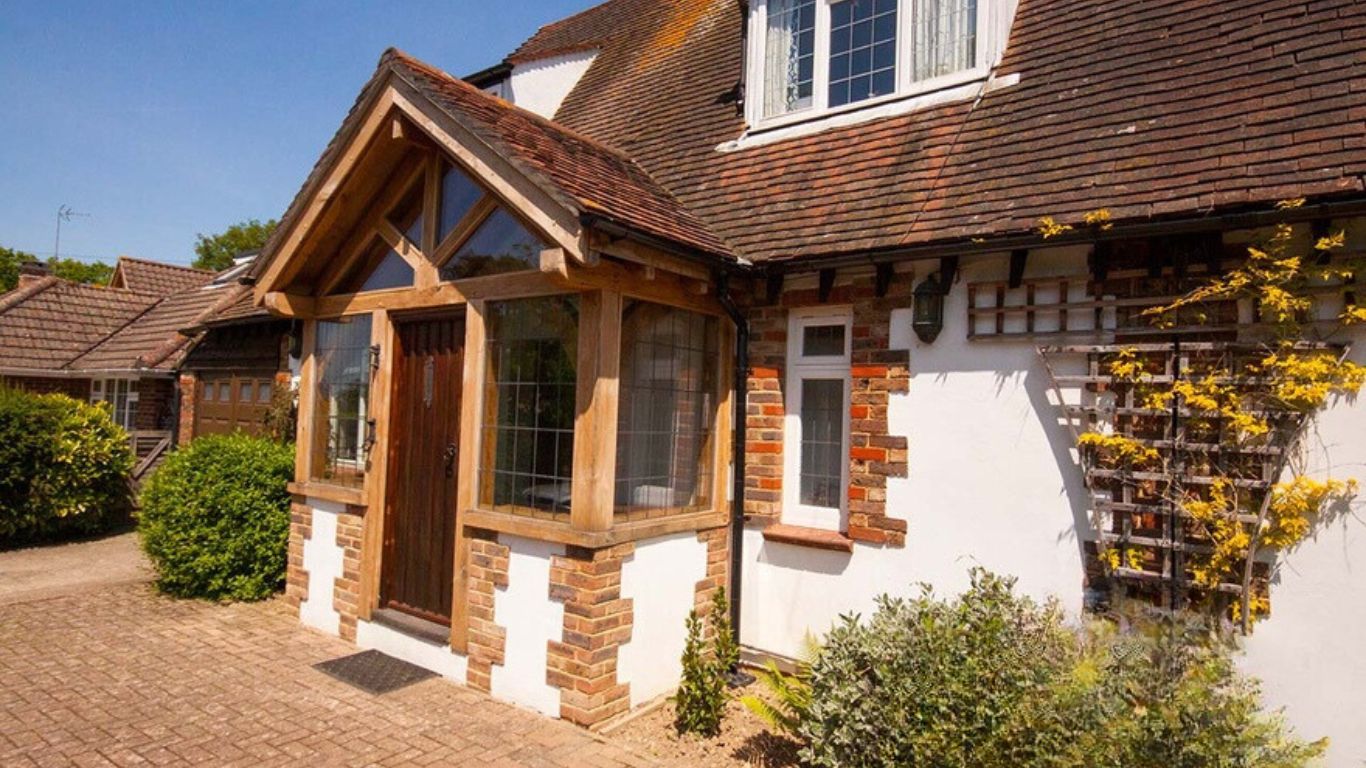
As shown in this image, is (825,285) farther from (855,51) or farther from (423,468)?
(423,468)

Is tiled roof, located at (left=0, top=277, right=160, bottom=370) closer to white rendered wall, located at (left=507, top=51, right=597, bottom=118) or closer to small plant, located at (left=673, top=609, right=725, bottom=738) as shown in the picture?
white rendered wall, located at (left=507, top=51, right=597, bottom=118)

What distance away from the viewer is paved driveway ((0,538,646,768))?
463 cm

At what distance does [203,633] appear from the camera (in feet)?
22.5

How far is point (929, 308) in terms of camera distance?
5.50 metres

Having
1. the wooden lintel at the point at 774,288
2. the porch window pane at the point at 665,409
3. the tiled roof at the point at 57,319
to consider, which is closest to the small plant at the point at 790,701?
the porch window pane at the point at 665,409

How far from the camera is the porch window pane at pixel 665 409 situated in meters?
5.71

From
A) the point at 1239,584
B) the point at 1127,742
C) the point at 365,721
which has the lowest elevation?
the point at 365,721

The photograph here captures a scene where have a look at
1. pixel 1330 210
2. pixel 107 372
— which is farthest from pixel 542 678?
pixel 107 372

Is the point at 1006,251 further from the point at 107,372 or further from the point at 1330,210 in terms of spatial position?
the point at 107,372

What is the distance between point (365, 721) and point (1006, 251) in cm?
543

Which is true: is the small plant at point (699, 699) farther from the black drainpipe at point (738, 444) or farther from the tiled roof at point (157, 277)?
the tiled roof at point (157, 277)

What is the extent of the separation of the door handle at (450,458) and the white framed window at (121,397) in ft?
42.1

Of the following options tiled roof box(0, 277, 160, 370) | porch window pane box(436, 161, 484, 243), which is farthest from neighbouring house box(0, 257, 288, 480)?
porch window pane box(436, 161, 484, 243)

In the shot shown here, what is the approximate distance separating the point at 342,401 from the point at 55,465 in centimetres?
680
